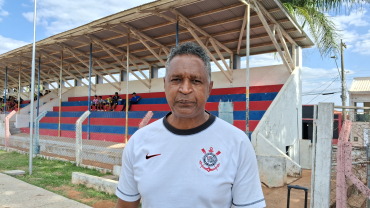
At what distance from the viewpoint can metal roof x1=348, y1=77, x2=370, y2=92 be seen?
1965 centimetres

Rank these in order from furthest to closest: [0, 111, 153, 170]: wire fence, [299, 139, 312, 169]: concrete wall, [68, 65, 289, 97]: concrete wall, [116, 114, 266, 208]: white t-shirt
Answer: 1. [68, 65, 289, 97]: concrete wall
2. [299, 139, 312, 169]: concrete wall
3. [0, 111, 153, 170]: wire fence
4. [116, 114, 266, 208]: white t-shirt

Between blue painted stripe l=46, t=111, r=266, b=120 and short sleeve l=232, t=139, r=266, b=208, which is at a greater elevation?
blue painted stripe l=46, t=111, r=266, b=120

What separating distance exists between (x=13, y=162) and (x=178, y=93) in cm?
1004

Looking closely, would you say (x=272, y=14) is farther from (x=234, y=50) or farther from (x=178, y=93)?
(x=178, y=93)

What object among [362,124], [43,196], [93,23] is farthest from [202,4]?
[43,196]

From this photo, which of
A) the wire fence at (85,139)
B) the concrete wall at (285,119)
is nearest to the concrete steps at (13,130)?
the wire fence at (85,139)

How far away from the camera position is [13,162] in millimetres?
9281

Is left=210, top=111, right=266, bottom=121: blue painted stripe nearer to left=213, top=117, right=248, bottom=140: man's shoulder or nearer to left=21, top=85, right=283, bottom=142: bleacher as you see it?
left=21, top=85, right=283, bottom=142: bleacher

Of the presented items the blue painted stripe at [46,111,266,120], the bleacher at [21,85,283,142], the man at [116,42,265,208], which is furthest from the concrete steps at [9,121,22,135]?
the man at [116,42,265,208]

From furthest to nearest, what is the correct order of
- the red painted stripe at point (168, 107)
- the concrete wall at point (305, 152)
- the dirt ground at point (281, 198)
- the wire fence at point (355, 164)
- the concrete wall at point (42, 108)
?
1. the concrete wall at point (42, 108)
2. the concrete wall at point (305, 152)
3. the red painted stripe at point (168, 107)
4. the dirt ground at point (281, 198)
5. the wire fence at point (355, 164)

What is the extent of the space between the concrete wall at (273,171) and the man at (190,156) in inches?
222

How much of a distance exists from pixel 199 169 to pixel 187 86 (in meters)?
0.37

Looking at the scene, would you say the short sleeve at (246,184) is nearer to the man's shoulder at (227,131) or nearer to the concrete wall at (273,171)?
the man's shoulder at (227,131)

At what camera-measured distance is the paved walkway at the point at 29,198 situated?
4738 mm
